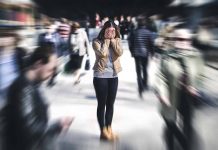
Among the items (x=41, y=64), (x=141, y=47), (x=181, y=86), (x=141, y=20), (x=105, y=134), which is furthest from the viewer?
(x=141, y=47)

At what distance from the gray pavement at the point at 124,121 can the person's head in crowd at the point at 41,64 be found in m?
0.33

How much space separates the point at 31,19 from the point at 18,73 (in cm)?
54

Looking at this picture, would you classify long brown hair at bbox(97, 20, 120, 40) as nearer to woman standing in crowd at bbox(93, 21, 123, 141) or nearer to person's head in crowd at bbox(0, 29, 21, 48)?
woman standing in crowd at bbox(93, 21, 123, 141)

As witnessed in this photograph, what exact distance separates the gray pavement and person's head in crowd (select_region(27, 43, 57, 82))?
33 cm

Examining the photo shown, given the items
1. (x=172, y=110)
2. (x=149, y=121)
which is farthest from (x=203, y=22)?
(x=149, y=121)

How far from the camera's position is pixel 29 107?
3730mm

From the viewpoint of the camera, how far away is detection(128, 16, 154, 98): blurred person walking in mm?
8227

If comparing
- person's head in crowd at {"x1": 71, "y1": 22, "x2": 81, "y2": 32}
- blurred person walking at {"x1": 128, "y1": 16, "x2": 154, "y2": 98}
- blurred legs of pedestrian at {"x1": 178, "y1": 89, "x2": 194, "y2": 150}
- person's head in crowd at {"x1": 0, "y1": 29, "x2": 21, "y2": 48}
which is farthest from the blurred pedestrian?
blurred person walking at {"x1": 128, "y1": 16, "x2": 154, "y2": 98}

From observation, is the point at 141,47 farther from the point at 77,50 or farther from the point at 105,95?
the point at 105,95

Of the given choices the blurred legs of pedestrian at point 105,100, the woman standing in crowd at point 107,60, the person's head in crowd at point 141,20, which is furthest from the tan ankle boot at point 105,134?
the person's head in crowd at point 141,20

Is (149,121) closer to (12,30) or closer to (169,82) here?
(169,82)

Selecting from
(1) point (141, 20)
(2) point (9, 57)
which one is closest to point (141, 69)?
(1) point (141, 20)

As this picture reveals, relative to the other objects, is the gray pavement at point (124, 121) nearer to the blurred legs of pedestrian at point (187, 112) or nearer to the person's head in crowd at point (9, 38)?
the blurred legs of pedestrian at point (187, 112)

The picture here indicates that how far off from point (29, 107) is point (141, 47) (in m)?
4.76
